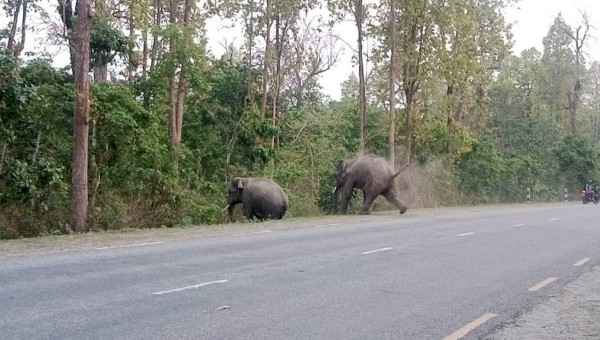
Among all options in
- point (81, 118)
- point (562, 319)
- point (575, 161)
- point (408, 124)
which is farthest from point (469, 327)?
point (575, 161)

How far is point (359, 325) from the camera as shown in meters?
7.76

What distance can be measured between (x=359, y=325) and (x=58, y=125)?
16289 mm

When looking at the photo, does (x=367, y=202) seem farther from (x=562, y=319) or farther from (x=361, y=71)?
(x=562, y=319)

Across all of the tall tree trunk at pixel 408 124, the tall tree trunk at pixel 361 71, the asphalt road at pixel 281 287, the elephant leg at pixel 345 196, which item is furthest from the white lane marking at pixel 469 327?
the tall tree trunk at pixel 408 124

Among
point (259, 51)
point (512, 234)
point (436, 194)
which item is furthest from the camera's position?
point (436, 194)

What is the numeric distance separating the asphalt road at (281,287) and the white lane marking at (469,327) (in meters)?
0.02

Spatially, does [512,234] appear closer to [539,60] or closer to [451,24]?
[451,24]

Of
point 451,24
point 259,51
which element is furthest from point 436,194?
point 259,51

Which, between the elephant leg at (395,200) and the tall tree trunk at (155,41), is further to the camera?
the elephant leg at (395,200)

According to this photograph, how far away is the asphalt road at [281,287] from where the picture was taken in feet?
24.1

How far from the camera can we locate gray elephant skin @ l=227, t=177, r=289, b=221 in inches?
1036

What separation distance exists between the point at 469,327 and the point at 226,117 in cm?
2437

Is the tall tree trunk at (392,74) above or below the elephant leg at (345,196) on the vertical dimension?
above

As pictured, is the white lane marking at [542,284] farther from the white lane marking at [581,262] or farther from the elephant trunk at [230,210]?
the elephant trunk at [230,210]
